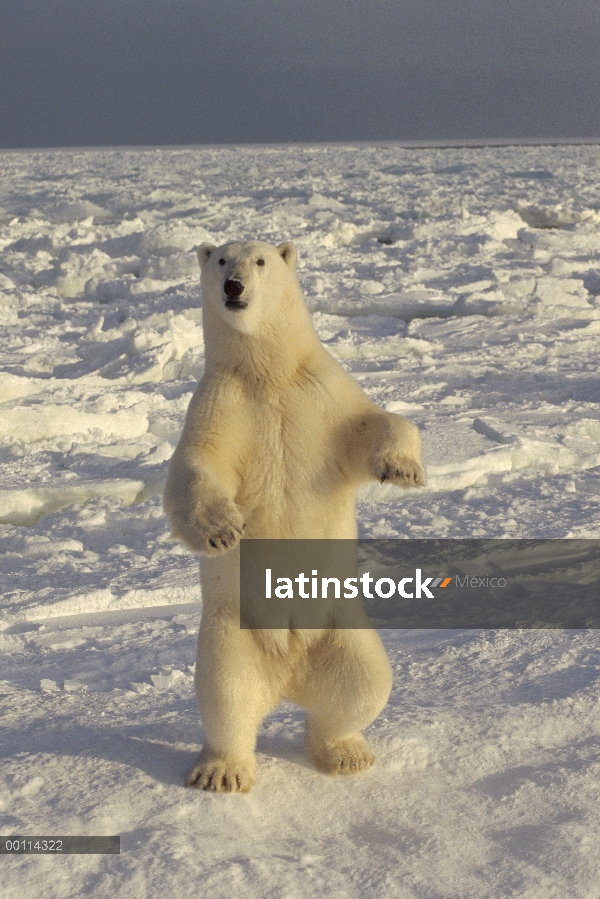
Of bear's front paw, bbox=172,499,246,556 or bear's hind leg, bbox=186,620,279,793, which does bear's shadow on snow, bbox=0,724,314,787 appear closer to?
bear's hind leg, bbox=186,620,279,793

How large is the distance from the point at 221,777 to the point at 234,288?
887 millimetres

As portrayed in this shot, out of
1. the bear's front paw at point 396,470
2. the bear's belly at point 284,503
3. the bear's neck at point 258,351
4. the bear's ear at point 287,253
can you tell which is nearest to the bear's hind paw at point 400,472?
the bear's front paw at point 396,470

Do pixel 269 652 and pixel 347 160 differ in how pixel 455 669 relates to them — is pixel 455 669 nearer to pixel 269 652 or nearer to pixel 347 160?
pixel 269 652

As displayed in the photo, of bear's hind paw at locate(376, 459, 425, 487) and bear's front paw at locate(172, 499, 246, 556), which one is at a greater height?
bear's hind paw at locate(376, 459, 425, 487)

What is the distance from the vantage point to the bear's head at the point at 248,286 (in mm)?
1817

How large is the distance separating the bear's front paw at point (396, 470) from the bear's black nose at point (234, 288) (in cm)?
40

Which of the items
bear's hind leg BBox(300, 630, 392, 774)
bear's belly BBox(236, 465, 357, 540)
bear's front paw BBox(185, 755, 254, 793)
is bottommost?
bear's front paw BBox(185, 755, 254, 793)

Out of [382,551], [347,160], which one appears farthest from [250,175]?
[382,551]

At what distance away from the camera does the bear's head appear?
1.82m

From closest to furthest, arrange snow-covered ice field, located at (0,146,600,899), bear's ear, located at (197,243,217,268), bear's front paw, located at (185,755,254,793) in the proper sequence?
snow-covered ice field, located at (0,146,600,899) < bear's front paw, located at (185,755,254,793) < bear's ear, located at (197,243,217,268)

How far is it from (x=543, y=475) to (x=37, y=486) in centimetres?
206

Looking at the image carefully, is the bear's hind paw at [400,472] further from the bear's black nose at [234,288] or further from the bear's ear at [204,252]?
the bear's ear at [204,252]

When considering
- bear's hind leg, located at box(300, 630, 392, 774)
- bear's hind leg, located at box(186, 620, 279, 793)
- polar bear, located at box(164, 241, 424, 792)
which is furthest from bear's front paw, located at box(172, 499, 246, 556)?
bear's hind leg, located at box(300, 630, 392, 774)

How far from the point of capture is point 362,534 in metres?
A: 3.54
